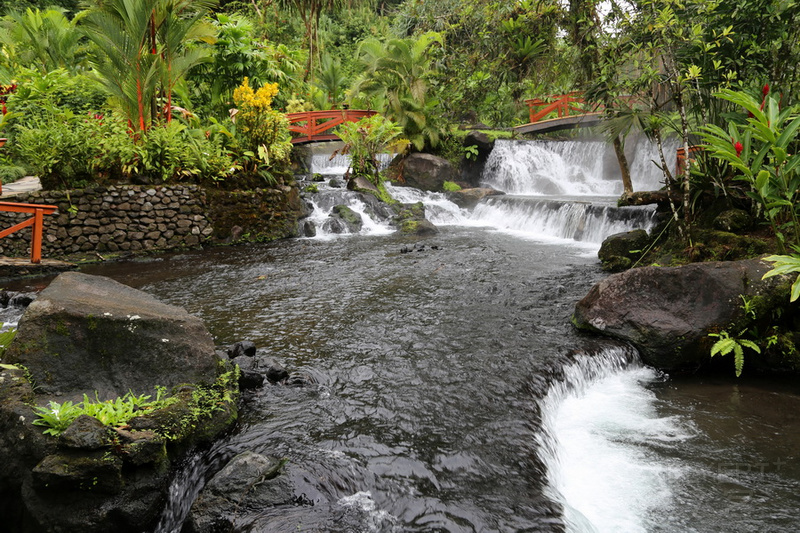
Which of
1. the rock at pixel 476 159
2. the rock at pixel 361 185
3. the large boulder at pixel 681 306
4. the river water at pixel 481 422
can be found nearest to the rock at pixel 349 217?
the rock at pixel 361 185

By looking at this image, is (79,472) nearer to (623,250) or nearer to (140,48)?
(623,250)

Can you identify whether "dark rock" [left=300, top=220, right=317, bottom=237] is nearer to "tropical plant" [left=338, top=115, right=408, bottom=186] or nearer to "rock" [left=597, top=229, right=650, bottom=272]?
"tropical plant" [left=338, top=115, right=408, bottom=186]

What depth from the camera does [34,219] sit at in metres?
8.99

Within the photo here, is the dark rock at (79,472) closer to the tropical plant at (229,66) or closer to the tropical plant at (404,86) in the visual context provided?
the tropical plant at (229,66)

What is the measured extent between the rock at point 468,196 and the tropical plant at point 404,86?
3025 mm

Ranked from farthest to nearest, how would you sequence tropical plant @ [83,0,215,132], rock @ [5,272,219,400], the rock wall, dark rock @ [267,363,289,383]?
1. the rock wall
2. tropical plant @ [83,0,215,132]
3. dark rock @ [267,363,289,383]
4. rock @ [5,272,219,400]

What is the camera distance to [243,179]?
12820mm

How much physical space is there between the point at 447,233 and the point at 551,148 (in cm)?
1029

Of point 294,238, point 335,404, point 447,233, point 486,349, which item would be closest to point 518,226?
point 447,233

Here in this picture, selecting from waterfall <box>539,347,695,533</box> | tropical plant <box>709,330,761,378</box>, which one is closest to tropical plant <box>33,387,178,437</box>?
waterfall <box>539,347,695,533</box>

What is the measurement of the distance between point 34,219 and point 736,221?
11543 mm

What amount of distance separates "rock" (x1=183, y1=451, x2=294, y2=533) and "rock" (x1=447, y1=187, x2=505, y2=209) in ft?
49.3

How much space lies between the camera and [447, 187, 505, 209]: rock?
1777cm

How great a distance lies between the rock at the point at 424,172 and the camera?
1997cm
